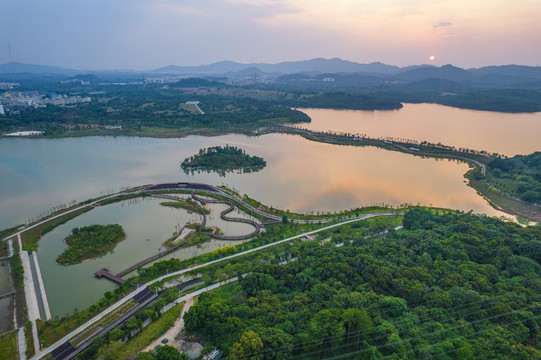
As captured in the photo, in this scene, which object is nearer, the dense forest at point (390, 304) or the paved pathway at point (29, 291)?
the dense forest at point (390, 304)

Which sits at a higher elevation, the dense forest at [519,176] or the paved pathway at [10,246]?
the dense forest at [519,176]

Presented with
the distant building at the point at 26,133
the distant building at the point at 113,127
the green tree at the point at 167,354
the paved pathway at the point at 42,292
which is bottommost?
the paved pathway at the point at 42,292

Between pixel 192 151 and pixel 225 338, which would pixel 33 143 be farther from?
pixel 225 338

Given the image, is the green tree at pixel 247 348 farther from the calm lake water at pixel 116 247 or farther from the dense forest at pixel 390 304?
the calm lake water at pixel 116 247

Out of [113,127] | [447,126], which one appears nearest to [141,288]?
[113,127]

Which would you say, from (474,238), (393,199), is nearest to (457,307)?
(474,238)

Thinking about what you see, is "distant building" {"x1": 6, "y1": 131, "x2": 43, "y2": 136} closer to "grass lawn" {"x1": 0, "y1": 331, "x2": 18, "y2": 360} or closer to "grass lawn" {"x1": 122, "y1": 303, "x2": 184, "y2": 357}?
"grass lawn" {"x1": 0, "y1": 331, "x2": 18, "y2": 360}

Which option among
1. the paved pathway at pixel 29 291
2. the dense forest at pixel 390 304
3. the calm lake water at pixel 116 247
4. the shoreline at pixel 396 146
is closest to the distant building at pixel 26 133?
the shoreline at pixel 396 146
